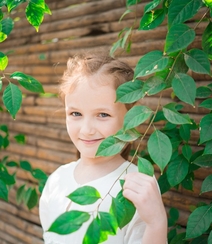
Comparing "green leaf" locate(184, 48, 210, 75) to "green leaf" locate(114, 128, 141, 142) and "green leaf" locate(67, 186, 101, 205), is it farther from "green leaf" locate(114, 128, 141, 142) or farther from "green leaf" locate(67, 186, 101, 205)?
"green leaf" locate(67, 186, 101, 205)

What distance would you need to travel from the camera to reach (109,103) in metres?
1.38

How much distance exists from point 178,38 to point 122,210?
0.44 m

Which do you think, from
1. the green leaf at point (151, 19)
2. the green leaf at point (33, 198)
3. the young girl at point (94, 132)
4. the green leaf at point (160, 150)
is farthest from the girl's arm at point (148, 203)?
the green leaf at point (33, 198)

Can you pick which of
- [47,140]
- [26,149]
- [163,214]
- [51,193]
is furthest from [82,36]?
[163,214]

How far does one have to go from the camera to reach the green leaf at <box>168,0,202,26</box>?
1173 millimetres

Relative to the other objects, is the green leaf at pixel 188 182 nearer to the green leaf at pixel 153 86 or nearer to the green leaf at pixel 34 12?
the green leaf at pixel 153 86

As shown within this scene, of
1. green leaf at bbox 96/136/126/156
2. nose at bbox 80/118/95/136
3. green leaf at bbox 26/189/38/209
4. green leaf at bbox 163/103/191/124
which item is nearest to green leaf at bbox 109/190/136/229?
green leaf at bbox 96/136/126/156

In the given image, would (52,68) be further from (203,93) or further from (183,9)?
(183,9)

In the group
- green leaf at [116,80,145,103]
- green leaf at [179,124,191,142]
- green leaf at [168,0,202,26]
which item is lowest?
green leaf at [116,80,145,103]

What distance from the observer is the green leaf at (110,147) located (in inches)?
44.3

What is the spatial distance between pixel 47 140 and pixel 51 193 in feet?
3.50

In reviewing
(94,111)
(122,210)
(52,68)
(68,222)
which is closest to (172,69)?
(94,111)

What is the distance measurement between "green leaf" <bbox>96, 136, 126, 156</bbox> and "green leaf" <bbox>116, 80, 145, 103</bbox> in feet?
0.37

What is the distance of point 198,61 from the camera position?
1170 mm
